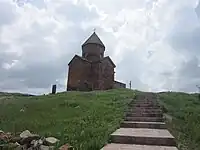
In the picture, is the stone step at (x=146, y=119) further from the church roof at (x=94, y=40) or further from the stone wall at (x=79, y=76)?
the church roof at (x=94, y=40)

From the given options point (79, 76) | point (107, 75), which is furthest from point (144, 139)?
point (107, 75)

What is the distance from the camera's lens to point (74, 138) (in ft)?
25.7

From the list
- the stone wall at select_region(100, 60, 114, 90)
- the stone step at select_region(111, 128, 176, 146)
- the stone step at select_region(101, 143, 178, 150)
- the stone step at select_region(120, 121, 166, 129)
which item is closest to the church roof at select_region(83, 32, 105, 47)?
the stone wall at select_region(100, 60, 114, 90)

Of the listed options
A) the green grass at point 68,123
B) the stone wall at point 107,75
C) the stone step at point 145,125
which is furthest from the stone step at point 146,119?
the stone wall at point 107,75

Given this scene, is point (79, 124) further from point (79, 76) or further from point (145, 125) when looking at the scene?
point (79, 76)

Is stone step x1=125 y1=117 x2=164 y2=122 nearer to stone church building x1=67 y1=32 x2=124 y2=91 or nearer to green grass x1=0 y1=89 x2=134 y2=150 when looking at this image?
green grass x1=0 y1=89 x2=134 y2=150

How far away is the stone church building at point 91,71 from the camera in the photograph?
3744cm

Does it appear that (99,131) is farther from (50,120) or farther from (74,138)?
(50,120)

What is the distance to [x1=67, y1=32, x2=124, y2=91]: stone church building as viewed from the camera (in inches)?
1474

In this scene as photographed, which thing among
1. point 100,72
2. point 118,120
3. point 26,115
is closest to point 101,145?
point 118,120

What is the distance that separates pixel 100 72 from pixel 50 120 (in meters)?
26.1

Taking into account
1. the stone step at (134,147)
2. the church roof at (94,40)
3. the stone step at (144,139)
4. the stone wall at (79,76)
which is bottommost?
the stone step at (134,147)

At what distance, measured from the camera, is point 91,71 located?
37.9 metres

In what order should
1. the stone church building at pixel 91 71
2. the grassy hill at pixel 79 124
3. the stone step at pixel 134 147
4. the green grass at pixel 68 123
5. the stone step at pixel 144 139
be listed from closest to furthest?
1. the stone step at pixel 134 147
2. the stone step at pixel 144 139
3. the grassy hill at pixel 79 124
4. the green grass at pixel 68 123
5. the stone church building at pixel 91 71
